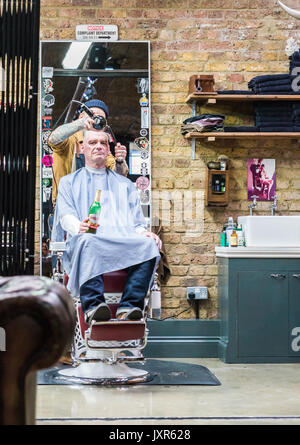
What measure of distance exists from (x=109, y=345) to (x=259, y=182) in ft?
7.57

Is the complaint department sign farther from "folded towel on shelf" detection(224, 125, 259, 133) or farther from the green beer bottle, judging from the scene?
the green beer bottle

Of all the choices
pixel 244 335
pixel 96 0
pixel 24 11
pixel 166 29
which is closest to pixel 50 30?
pixel 96 0

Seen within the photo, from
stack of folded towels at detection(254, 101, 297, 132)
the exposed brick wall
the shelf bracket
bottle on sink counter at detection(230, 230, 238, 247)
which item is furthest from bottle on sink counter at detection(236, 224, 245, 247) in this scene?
stack of folded towels at detection(254, 101, 297, 132)

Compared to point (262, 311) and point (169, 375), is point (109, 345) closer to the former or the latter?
point (169, 375)

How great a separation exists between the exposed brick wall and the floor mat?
30.8 inches

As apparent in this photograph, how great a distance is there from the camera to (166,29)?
5.33 m

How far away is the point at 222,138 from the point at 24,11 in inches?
85.5

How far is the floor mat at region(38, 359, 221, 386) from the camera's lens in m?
3.89

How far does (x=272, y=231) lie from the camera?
4.91m

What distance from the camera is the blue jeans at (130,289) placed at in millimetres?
3750

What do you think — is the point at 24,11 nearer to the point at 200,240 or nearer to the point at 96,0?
the point at 96,0

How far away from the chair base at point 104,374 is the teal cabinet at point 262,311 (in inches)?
39.8

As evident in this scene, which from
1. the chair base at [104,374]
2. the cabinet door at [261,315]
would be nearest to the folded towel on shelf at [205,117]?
the cabinet door at [261,315]
